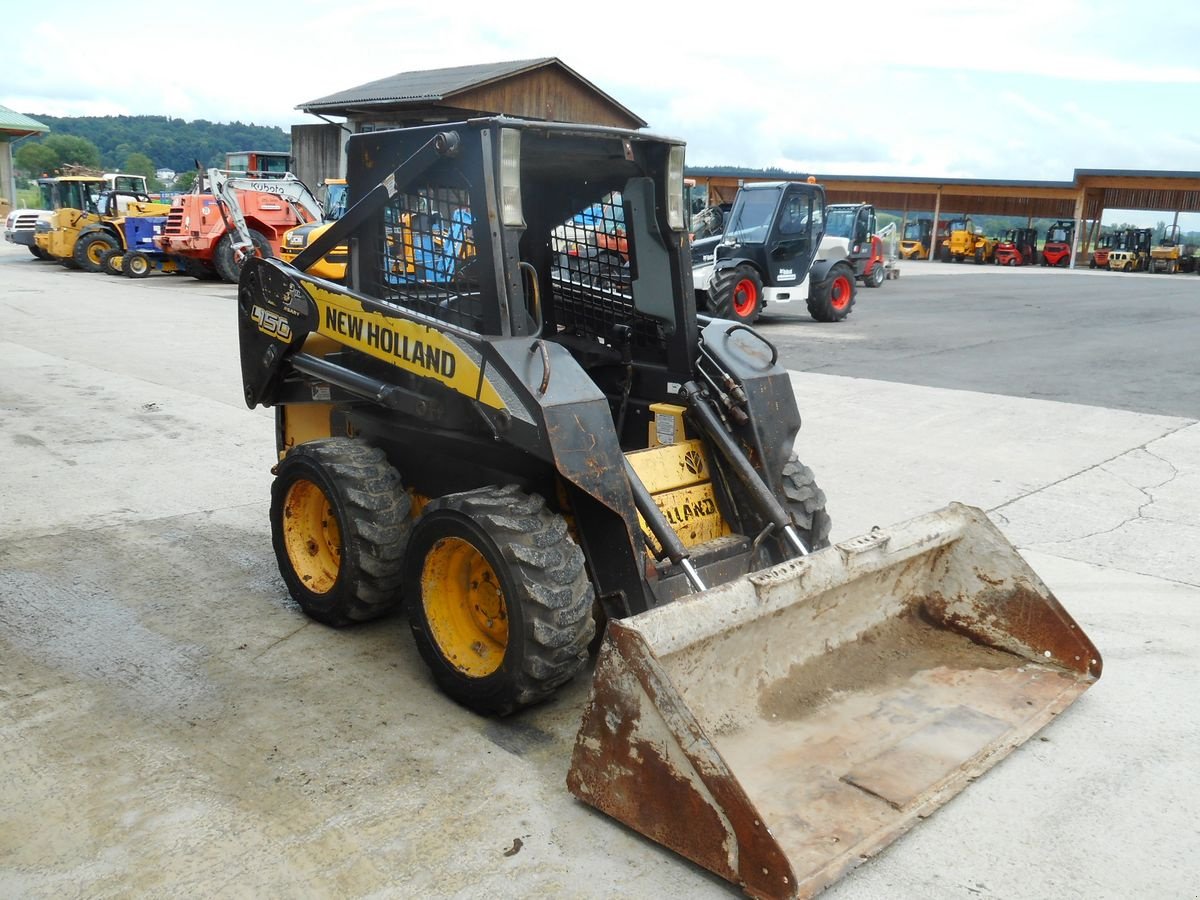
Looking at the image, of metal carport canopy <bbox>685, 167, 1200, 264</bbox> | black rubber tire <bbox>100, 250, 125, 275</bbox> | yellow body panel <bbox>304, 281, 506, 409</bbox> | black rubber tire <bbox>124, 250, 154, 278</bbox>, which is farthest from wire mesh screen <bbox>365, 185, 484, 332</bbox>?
metal carport canopy <bbox>685, 167, 1200, 264</bbox>

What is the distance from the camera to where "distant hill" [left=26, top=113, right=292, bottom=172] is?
82.2m

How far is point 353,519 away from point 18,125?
4766 cm

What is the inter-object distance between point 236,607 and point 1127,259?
46219mm

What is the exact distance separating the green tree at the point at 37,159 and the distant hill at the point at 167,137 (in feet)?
17.0

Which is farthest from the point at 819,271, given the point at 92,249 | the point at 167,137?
the point at 167,137

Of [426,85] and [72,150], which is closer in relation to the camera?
[426,85]

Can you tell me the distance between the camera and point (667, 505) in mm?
4289

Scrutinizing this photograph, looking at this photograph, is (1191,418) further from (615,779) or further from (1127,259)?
(1127,259)

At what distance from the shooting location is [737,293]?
1647 cm

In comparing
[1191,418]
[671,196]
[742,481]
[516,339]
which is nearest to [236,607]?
[516,339]

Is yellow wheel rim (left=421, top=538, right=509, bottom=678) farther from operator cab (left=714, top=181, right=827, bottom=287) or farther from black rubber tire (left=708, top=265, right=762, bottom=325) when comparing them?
operator cab (left=714, top=181, right=827, bottom=287)

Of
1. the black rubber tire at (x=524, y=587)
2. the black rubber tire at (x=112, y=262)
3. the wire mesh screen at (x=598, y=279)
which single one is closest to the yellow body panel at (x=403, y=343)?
the black rubber tire at (x=524, y=587)

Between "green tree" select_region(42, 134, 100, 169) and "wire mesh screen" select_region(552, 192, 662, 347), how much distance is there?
70.7 m

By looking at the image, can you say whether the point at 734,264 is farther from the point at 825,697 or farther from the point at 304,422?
the point at 825,697
